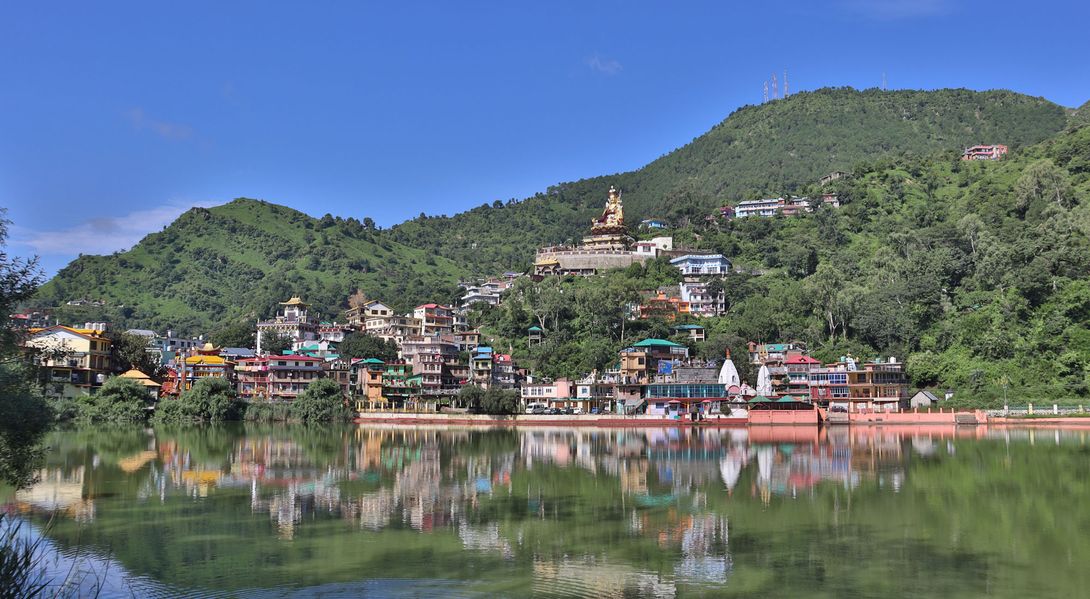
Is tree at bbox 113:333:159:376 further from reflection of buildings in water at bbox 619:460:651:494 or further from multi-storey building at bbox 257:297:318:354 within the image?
reflection of buildings in water at bbox 619:460:651:494

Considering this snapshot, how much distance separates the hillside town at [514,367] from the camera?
61.0 meters

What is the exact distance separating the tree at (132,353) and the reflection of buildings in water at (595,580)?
60.1m

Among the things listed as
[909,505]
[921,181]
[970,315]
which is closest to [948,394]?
[970,315]

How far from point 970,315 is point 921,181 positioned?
141ft

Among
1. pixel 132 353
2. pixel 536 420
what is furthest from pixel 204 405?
pixel 536 420

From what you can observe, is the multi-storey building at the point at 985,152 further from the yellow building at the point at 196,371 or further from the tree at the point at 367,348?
the yellow building at the point at 196,371

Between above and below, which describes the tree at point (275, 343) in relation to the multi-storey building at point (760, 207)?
below

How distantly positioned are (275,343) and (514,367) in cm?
2497

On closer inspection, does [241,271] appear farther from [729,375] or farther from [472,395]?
[729,375]

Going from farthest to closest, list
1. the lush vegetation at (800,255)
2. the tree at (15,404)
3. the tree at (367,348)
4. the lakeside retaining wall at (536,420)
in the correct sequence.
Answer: the tree at (367,348) < the lush vegetation at (800,255) < the lakeside retaining wall at (536,420) < the tree at (15,404)

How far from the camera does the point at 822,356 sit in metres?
65.2

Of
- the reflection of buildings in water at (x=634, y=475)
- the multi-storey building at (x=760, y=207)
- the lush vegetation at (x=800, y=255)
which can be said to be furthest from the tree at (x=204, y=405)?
the multi-storey building at (x=760, y=207)

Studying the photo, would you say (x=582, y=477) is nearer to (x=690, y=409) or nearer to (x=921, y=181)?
(x=690, y=409)

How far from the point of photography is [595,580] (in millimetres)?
15875
